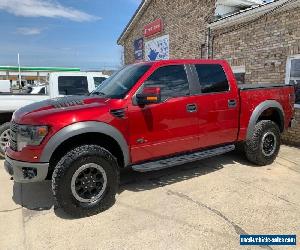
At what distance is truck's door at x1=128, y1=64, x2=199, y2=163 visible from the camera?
4355 millimetres

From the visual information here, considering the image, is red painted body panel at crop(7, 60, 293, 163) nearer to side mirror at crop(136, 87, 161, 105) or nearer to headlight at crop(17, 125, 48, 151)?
headlight at crop(17, 125, 48, 151)

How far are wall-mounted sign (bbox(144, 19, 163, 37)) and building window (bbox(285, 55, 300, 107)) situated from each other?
26.5ft

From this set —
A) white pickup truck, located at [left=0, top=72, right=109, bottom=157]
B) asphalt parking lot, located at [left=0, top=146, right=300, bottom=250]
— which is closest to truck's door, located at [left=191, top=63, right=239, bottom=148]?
asphalt parking lot, located at [left=0, top=146, right=300, bottom=250]

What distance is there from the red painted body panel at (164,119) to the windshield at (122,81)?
104mm

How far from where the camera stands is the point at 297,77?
7590 millimetres

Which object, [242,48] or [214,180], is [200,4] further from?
[214,180]

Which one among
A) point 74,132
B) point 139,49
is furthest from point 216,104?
point 139,49

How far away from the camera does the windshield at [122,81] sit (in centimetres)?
448

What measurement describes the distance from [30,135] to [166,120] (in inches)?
74.1

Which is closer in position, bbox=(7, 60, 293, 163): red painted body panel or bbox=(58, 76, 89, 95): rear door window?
bbox=(7, 60, 293, 163): red painted body panel

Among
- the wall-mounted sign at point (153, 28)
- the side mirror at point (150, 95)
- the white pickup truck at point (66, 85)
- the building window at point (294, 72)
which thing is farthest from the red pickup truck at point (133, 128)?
the wall-mounted sign at point (153, 28)

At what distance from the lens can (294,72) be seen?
7621mm

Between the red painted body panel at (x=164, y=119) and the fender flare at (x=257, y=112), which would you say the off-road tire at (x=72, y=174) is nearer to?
the red painted body panel at (x=164, y=119)

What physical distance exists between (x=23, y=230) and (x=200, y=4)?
33.2 ft
